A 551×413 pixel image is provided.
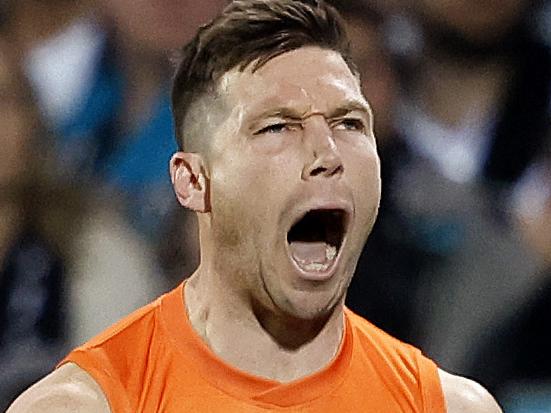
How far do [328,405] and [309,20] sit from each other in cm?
31

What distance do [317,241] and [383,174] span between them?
578 millimetres

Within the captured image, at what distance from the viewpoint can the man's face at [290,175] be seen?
0.80 meters

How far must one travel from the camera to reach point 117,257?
1416 mm

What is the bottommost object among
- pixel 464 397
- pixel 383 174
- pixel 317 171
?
pixel 383 174

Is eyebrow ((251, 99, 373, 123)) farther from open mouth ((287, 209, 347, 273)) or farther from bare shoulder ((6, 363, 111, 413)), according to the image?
bare shoulder ((6, 363, 111, 413))

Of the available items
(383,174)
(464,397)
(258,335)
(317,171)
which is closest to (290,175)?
(317,171)

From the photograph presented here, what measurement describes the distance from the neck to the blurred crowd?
55 cm

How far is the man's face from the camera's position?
801 millimetres

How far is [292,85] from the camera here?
0.81 metres

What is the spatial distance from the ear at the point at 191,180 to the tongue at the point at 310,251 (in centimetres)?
8

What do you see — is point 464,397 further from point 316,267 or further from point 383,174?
point 383,174

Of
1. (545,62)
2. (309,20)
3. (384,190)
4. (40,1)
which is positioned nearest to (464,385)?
(309,20)

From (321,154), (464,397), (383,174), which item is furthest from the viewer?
(383,174)

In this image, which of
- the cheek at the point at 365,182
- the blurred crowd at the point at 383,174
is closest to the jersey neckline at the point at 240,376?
the cheek at the point at 365,182
